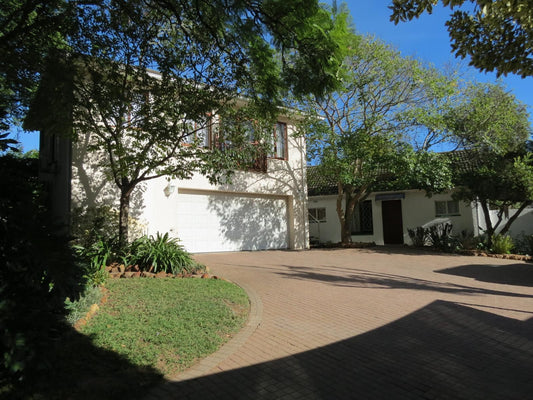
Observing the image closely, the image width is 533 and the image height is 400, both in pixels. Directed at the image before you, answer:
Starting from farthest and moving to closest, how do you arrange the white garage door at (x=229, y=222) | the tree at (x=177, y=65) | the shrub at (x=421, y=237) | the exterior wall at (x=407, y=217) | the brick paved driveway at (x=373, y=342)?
the exterior wall at (x=407, y=217) < the shrub at (x=421, y=237) < the white garage door at (x=229, y=222) < the tree at (x=177, y=65) < the brick paved driveway at (x=373, y=342)

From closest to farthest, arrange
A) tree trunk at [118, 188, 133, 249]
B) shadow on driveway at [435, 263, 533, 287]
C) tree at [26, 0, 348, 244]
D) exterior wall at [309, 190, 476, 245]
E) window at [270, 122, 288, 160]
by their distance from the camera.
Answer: tree at [26, 0, 348, 244], tree trunk at [118, 188, 133, 249], shadow on driveway at [435, 263, 533, 287], window at [270, 122, 288, 160], exterior wall at [309, 190, 476, 245]

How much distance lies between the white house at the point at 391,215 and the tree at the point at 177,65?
391 inches

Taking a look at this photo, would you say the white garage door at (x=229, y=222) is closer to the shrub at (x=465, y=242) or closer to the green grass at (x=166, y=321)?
the green grass at (x=166, y=321)

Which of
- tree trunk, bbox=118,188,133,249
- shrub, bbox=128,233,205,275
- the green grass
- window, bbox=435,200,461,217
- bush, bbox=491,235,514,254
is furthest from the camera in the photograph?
window, bbox=435,200,461,217

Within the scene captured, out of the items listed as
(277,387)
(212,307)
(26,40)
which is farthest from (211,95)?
(277,387)

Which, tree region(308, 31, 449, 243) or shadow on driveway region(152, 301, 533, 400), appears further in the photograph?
tree region(308, 31, 449, 243)

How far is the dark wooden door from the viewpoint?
20.0 meters

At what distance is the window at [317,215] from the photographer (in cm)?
2155

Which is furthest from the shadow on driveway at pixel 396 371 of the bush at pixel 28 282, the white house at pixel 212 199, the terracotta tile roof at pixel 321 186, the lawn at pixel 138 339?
the terracotta tile roof at pixel 321 186

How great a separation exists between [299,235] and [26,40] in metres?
12.4

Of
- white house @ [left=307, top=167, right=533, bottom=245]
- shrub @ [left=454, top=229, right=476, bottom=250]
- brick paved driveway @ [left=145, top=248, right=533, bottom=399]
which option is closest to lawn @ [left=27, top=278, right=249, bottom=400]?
brick paved driveway @ [left=145, top=248, right=533, bottom=399]

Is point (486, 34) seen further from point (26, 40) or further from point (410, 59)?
point (410, 59)

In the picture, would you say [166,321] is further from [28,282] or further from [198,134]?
[198,134]

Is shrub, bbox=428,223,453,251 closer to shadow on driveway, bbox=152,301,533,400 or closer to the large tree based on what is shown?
shadow on driveway, bbox=152,301,533,400
